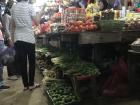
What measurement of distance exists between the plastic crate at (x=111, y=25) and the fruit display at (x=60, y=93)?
126 centimetres

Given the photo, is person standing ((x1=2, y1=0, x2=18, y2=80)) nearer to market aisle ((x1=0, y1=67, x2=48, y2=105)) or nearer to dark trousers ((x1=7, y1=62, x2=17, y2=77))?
dark trousers ((x1=7, y1=62, x2=17, y2=77))

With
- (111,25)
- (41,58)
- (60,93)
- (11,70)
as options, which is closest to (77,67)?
(60,93)

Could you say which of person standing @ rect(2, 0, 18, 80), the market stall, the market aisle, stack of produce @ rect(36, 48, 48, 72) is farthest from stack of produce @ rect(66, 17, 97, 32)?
stack of produce @ rect(36, 48, 48, 72)

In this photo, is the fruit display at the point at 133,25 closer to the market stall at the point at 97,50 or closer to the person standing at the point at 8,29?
the market stall at the point at 97,50

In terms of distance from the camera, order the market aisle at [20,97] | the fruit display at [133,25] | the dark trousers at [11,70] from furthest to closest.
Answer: the dark trousers at [11,70] < the market aisle at [20,97] < the fruit display at [133,25]

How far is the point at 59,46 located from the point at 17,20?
4.98ft

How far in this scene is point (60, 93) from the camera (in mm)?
5941

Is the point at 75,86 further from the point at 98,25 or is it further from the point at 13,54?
the point at 13,54

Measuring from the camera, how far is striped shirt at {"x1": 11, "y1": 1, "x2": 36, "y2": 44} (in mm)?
6660

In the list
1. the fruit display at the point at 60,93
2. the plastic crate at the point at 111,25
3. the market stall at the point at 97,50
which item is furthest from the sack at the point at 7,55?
the plastic crate at the point at 111,25

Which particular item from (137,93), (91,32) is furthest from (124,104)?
(91,32)

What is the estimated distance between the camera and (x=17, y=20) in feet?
22.1

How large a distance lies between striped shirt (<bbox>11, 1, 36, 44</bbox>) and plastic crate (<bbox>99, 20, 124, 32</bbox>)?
5.47 feet

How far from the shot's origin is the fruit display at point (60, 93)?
5548 mm
